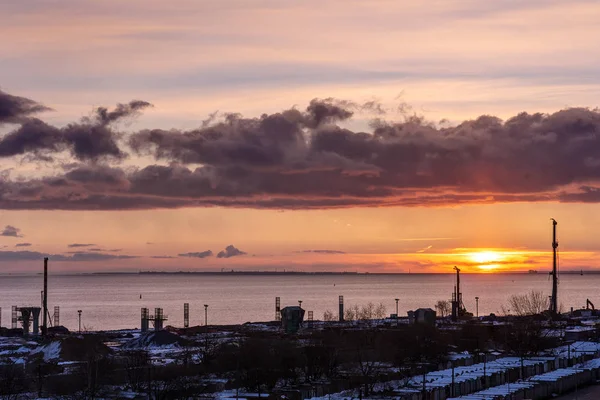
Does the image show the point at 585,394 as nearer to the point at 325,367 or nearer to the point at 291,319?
the point at 325,367

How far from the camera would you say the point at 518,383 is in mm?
70250

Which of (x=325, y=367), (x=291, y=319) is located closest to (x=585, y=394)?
(x=325, y=367)

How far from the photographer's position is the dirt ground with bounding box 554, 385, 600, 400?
→ 66.6 meters

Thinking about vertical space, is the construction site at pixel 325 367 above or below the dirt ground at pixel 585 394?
above

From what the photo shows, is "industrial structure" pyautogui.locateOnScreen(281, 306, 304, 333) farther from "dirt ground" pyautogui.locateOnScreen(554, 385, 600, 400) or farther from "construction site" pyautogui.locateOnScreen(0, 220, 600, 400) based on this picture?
→ "dirt ground" pyautogui.locateOnScreen(554, 385, 600, 400)

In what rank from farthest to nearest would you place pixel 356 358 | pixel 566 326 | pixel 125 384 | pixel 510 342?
pixel 566 326 < pixel 510 342 < pixel 356 358 < pixel 125 384

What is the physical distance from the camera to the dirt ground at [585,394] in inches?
2622

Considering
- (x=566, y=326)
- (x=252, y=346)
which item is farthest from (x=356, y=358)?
(x=566, y=326)

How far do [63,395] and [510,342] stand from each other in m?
47.4

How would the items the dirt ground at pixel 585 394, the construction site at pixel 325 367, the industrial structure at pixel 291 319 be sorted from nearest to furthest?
the construction site at pixel 325 367, the dirt ground at pixel 585 394, the industrial structure at pixel 291 319

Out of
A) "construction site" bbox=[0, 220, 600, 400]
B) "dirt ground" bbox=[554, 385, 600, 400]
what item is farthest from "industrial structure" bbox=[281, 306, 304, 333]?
"dirt ground" bbox=[554, 385, 600, 400]

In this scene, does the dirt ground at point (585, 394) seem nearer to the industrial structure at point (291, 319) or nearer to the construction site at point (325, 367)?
the construction site at point (325, 367)

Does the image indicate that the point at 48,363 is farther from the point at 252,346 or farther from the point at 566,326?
the point at 566,326

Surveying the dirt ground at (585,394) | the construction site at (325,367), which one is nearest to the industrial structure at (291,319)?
the construction site at (325,367)
